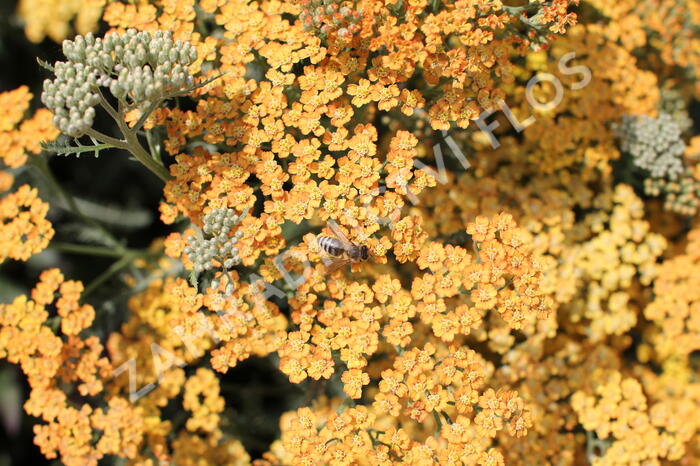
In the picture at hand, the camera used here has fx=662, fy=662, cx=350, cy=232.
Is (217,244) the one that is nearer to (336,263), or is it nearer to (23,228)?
(336,263)

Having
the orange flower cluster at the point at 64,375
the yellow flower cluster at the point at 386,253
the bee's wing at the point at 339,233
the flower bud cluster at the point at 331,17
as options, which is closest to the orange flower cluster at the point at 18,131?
the yellow flower cluster at the point at 386,253

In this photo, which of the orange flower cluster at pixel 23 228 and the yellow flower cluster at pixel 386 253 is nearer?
the yellow flower cluster at pixel 386 253

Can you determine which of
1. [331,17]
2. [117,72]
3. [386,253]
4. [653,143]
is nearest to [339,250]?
[386,253]

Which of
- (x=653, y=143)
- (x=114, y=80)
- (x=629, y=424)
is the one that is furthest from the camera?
(x=653, y=143)

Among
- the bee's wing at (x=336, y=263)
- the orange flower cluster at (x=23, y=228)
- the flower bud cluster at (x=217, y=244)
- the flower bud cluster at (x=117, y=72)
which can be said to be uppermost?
the flower bud cluster at (x=117, y=72)

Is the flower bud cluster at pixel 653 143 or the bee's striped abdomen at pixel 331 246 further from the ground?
the bee's striped abdomen at pixel 331 246

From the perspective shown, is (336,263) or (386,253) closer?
(336,263)

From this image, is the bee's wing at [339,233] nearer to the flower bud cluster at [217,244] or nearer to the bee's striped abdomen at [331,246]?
the bee's striped abdomen at [331,246]
